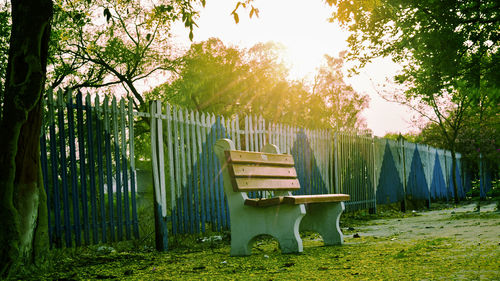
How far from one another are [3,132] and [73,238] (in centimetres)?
168

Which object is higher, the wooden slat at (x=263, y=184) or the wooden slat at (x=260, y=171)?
the wooden slat at (x=260, y=171)

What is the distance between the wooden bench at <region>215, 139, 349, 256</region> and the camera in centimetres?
493

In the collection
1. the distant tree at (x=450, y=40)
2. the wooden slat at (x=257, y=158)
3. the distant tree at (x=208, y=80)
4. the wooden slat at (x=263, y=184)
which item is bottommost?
the wooden slat at (x=263, y=184)

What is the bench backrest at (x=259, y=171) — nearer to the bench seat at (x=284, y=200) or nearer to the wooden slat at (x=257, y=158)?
the wooden slat at (x=257, y=158)

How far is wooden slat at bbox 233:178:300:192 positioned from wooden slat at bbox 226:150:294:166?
20 cm

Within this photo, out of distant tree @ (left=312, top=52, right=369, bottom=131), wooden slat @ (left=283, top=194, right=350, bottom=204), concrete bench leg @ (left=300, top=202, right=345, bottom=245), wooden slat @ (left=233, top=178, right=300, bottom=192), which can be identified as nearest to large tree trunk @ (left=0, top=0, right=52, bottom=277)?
wooden slat @ (left=233, top=178, right=300, bottom=192)

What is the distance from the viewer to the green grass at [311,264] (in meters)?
3.53

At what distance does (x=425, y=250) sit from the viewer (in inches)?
184

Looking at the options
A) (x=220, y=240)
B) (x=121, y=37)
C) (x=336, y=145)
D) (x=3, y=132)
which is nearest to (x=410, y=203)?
(x=336, y=145)

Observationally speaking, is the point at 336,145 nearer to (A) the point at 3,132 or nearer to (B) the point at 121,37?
(A) the point at 3,132

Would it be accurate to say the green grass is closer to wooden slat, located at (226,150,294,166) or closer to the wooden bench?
the wooden bench

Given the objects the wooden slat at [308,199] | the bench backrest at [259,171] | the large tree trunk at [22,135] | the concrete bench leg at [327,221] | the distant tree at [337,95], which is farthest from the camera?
the distant tree at [337,95]

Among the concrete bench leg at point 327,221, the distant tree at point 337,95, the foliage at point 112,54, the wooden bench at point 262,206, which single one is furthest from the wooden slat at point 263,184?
the distant tree at point 337,95

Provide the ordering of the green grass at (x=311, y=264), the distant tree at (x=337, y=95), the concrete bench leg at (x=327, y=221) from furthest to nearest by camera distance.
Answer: the distant tree at (x=337, y=95) < the concrete bench leg at (x=327, y=221) < the green grass at (x=311, y=264)
